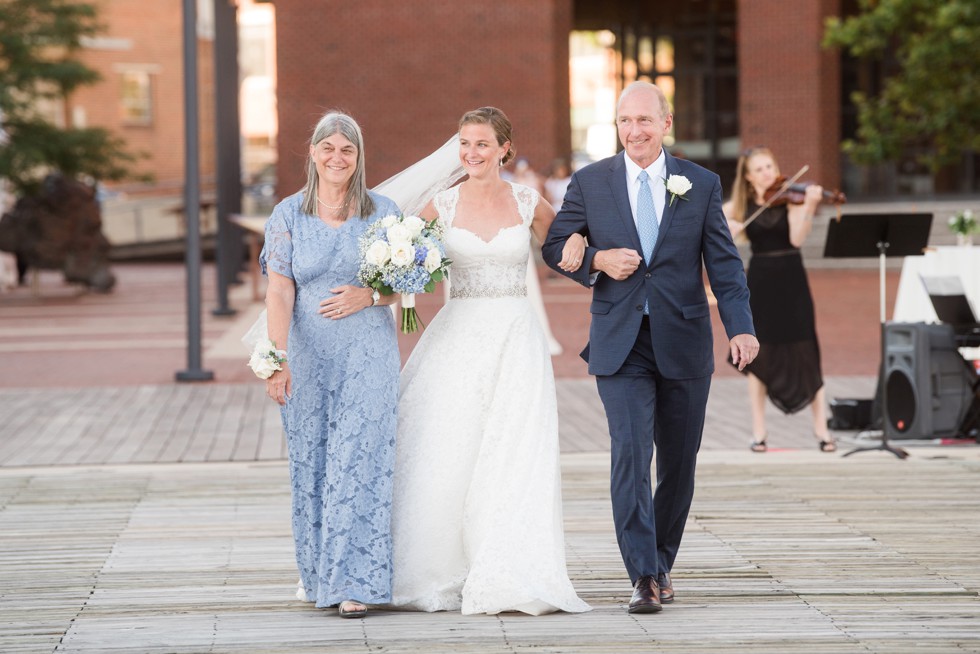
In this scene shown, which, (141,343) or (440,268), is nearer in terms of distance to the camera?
(440,268)

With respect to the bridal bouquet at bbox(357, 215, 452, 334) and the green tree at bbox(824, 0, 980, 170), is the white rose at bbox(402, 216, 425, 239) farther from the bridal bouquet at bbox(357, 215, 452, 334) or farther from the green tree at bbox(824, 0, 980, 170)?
the green tree at bbox(824, 0, 980, 170)

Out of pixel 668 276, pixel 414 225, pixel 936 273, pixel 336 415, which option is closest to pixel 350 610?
pixel 336 415

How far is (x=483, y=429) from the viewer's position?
6320mm

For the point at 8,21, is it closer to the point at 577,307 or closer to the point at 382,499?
the point at 577,307

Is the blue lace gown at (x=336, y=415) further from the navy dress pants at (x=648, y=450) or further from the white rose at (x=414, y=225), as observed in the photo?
the navy dress pants at (x=648, y=450)

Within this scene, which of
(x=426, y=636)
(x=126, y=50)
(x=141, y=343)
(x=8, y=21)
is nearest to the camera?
(x=426, y=636)

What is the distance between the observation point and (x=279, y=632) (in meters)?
5.85

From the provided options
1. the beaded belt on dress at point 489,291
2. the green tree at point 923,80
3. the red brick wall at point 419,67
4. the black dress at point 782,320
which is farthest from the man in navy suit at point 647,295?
the red brick wall at point 419,67

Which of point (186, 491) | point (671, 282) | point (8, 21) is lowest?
point (186, 491)

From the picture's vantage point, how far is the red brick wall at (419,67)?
3092cm

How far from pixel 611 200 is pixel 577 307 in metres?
16.1

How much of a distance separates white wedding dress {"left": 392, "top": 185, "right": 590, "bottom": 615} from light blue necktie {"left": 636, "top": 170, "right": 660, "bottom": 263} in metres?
0.50

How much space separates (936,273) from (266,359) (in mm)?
7633

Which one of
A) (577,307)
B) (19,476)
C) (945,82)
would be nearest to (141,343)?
(577,307)
